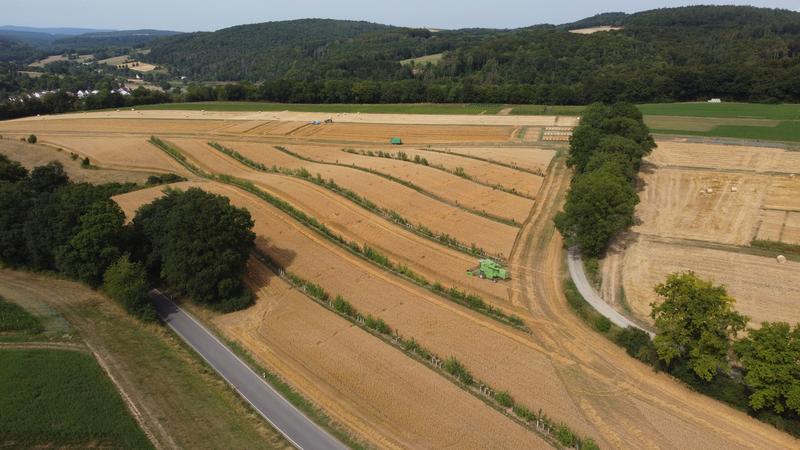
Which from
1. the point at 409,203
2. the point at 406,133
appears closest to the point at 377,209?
the point at 409,203

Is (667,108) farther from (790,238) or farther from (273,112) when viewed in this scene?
(273,112)

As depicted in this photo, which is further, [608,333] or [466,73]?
[466,73]

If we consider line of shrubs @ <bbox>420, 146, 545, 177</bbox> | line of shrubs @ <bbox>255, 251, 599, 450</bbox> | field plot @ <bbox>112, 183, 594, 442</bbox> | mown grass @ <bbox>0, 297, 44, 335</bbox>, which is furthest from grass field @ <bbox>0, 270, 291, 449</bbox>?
line of shrubs @ <bbox>420, 146, 545, 177</bbox>

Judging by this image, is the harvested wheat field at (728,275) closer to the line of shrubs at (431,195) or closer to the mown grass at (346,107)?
the line of shrubs at (431,195)

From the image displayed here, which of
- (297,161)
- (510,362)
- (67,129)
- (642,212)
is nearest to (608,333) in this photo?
(510,362)

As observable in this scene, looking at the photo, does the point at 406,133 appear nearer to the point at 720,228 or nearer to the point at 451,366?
the point at 720,228

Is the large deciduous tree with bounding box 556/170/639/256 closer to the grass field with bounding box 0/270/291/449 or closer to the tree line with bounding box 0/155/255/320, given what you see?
the tree line with bounding box 0/155/255/320
